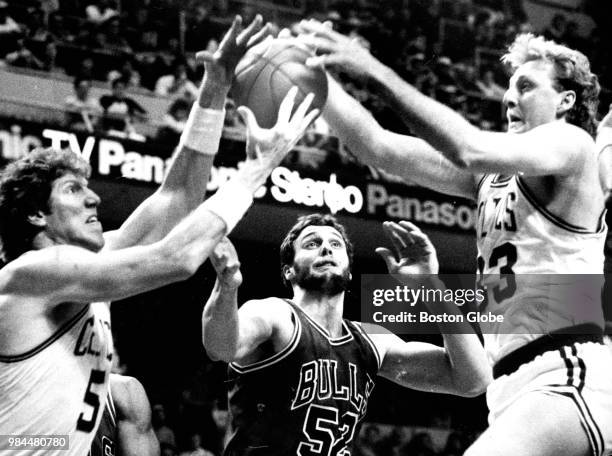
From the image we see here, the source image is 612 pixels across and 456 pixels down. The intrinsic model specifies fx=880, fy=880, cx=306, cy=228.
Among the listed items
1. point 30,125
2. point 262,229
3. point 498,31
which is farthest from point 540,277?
point 498,31

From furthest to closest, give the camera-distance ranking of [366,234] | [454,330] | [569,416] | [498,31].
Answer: [498,31] → [366,234] → [454,330] → [569,416]

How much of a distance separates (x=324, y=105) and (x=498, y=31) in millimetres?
13165

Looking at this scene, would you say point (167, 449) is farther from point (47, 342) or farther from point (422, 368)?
point (47, 342)

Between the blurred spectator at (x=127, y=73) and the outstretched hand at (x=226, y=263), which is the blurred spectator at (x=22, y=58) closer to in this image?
the blurred spectator at (x=127, y=73)

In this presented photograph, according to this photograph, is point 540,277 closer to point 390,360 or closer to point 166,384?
point 390,360

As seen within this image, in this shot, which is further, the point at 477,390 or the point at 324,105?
the point at 477,390

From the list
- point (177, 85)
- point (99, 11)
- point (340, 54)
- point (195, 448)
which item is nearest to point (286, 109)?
point (340, 54)

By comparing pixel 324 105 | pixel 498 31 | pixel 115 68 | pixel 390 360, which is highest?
pixel 498 31

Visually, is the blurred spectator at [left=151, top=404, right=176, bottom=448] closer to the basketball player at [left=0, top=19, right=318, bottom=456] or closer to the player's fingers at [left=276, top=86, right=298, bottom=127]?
the basketball player at [left=0, top=19, right=318, bottom=456]

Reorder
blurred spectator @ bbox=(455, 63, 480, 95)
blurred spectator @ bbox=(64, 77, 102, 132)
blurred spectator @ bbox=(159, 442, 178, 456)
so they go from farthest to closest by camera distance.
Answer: blurred spectator @ bbox=(455, 63, 480, 95) < blurred spectator @ bbox=(64, 77, 102, 132) < blurred spectator @ bbox=(159, 442, 178, 456)

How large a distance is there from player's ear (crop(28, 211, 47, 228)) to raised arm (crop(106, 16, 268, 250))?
0.49m

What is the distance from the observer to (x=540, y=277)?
129 inches

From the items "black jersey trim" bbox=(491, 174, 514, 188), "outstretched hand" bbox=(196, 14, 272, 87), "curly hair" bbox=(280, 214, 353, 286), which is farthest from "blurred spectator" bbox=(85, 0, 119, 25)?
"black jersey trim" bbox=(491, 174, 514, 188)

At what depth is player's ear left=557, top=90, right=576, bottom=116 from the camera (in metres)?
3.57
